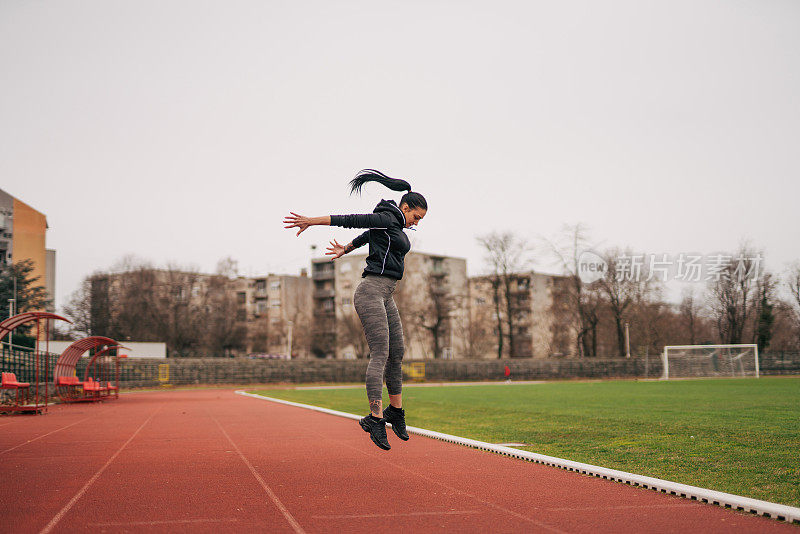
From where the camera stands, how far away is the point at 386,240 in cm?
574

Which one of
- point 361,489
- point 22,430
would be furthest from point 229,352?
point 361,489

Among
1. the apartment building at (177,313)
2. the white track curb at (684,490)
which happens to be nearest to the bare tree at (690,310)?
the apartment building at (177,313)

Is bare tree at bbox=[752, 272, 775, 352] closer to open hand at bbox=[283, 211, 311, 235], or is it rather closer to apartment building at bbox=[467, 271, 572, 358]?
apartment building at bbox=[467, 271, 572, 358]

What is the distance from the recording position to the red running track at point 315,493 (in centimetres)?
464

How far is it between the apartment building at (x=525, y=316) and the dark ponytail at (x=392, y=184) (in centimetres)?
6059

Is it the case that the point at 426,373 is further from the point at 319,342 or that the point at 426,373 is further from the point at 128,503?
the point at 128,503

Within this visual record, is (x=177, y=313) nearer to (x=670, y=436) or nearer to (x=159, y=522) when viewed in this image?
(x=670, y=436)

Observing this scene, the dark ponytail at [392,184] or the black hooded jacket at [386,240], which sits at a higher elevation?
the dark ponytail at [392,184]

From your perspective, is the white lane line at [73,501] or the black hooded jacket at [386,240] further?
the black hooded jacket at [386,240]

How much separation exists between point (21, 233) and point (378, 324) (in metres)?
64.0

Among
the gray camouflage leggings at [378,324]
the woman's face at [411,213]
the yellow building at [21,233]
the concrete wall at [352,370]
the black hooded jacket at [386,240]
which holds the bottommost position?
the concrete wall at [352,370]

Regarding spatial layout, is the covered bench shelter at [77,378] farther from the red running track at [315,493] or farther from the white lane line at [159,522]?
the white lane line at [159,522]

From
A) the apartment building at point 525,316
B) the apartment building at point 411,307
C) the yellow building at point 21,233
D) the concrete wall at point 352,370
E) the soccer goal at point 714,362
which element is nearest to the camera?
the concrete wall at point 352,370

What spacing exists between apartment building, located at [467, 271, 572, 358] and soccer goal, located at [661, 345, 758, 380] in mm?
15202
